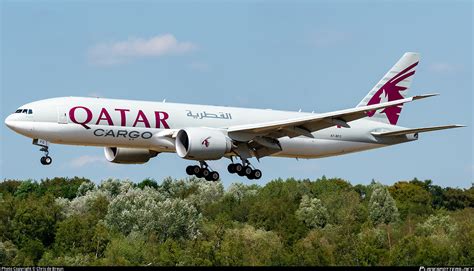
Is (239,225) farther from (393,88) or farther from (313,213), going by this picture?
(393,88)

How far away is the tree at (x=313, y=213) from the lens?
436ft

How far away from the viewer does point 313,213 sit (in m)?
134

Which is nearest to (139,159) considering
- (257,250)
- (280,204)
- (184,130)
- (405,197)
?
(184,130)

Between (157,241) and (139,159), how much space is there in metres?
48.2

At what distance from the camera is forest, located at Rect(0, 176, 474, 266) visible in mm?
109875

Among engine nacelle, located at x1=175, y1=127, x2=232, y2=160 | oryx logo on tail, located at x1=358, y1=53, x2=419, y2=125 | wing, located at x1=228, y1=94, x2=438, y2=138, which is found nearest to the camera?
wing, located at x1=228, y1=94, x2=438, y2=138

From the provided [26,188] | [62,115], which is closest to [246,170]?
[62,115]

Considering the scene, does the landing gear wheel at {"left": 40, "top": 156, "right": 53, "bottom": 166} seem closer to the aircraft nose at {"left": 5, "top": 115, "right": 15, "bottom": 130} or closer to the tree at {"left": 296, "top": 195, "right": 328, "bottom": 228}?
the aircraft nose at {"left": 5, "top": 115, "right": 15, "bottom": 130}

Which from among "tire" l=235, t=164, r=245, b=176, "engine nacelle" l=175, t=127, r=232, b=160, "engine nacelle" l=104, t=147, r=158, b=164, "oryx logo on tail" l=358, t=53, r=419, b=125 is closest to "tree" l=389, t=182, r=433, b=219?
"oryx logo on tail" l=358, t=53, r=419, b=125

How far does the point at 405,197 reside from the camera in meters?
158

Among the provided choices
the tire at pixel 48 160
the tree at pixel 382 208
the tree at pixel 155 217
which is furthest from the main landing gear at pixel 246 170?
the tree at pixel 382 208

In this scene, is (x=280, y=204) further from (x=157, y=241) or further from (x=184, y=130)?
(x=184, y=130)

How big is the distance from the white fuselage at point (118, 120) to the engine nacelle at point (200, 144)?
0.78 m

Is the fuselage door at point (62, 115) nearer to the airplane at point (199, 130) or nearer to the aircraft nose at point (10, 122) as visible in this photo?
the airplane at point (199, 130)
